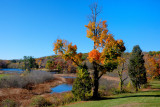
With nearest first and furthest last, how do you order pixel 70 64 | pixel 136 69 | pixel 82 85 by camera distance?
pixel 82 85
pixel 136 69
pixel 70 64

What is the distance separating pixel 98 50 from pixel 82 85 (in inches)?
154

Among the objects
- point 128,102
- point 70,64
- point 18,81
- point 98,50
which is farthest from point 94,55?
point 70,64

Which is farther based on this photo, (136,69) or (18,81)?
(18,81)

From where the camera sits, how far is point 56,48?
12.8 meters

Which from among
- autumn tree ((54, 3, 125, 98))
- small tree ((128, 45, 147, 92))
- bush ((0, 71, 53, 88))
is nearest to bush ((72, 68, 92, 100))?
autumn tree ((54, 3, 125, 98))

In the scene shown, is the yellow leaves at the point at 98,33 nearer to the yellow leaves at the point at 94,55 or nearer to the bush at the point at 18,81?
the yellow leaves at the point at 94,55

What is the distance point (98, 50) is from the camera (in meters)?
12.9

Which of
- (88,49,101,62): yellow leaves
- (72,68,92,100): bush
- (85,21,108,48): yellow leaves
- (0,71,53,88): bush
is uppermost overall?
(85,21,108,48): yellow leaves

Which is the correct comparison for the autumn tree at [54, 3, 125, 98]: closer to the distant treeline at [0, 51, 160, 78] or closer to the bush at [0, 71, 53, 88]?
the distant treeline at [0, 51, 160, 78]

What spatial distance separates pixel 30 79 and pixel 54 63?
164 ft

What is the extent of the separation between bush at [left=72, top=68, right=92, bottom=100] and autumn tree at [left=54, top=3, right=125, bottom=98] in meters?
0.97

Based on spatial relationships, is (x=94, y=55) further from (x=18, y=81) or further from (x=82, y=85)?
(x=18, y=81)

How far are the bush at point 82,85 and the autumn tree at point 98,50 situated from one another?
967 millimetres

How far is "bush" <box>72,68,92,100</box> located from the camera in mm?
12547
